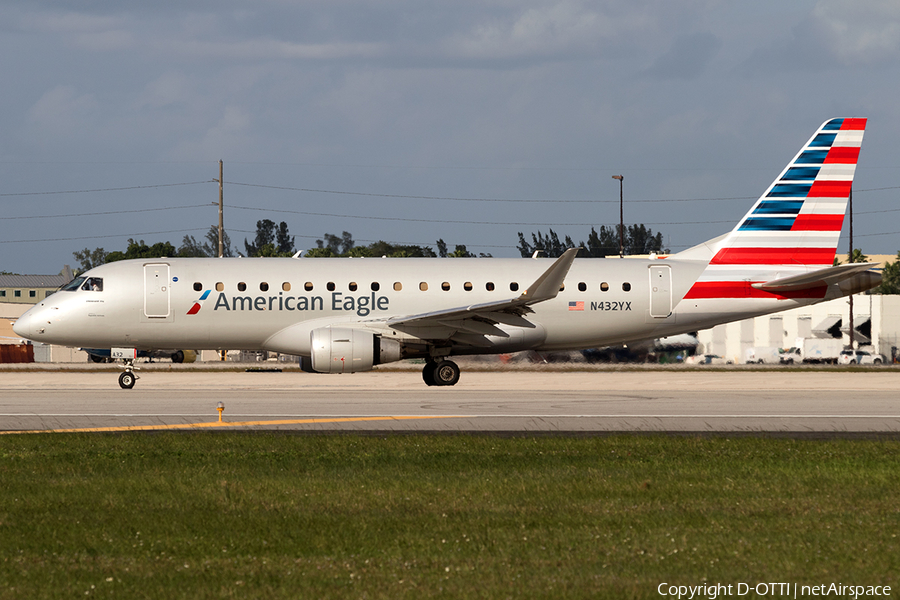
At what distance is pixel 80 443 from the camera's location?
570 inches

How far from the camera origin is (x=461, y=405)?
2153 cm

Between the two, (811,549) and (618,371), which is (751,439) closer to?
(811,549)

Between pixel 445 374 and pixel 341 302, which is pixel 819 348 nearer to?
pixel 445 374

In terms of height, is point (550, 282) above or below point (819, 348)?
above

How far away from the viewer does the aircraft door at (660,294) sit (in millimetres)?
29391

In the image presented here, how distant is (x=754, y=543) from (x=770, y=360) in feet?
167

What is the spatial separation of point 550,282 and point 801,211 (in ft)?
30.9

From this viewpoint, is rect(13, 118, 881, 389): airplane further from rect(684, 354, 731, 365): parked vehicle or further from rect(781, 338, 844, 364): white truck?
rect(781, 338, 844, 364): white truck

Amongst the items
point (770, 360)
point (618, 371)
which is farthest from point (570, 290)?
point (770, 360)

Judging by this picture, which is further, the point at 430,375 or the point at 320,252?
the point at 320,252

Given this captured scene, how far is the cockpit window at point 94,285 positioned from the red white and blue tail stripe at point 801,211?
18238 millimetres

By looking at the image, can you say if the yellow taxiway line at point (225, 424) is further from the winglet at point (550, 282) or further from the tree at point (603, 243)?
the tree at point (603, 243)

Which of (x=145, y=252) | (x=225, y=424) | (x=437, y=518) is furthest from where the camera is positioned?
(x=145, y=252)

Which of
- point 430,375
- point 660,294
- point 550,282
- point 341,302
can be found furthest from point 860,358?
point 341,302
